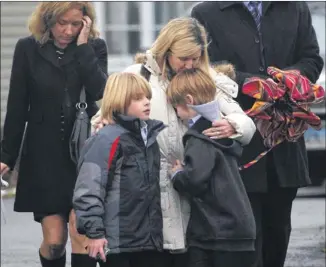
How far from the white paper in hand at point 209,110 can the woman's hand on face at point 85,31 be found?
130cm

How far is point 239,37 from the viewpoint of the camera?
24.8ft

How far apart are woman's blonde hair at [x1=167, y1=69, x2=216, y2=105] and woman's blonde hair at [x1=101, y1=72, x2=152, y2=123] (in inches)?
7.2

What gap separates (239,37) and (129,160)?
1563 millimetres

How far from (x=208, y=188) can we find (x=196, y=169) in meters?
0.12

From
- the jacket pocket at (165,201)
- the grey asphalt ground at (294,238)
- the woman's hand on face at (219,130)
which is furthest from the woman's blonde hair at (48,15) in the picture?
the grey asphalt ground at (294,238)

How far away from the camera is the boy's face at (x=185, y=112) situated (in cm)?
652

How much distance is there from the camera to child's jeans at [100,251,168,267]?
633cm

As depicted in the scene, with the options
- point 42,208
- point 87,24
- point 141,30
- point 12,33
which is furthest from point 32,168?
point 141,30

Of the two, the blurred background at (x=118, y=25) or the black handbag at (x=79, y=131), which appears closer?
the black handbag at (x=79, y=131)

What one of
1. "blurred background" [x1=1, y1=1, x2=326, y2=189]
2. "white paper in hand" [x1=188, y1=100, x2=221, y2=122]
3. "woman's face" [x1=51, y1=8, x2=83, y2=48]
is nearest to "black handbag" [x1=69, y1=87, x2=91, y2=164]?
"woman's face" [x1=51, y1=8, x2=83, y2=48]

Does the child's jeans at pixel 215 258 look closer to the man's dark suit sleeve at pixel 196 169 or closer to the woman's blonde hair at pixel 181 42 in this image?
the man's dark suit sleeve at pixel 196 169

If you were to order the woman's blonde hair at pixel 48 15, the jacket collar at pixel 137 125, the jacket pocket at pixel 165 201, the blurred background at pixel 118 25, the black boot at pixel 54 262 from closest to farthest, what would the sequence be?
the jacket collar at pixel 137 125, the jacket pocket at pixel 165 201, the woman's blonde hair at pixel 48 15, the black boot at pixel 54 262, the blurred background at pixel 118 25

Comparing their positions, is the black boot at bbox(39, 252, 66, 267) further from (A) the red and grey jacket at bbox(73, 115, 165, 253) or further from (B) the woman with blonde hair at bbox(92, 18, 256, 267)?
(A) the red and grey jacket at bbox(73, 115, 165, 253)

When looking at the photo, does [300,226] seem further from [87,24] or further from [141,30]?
[141,30]
